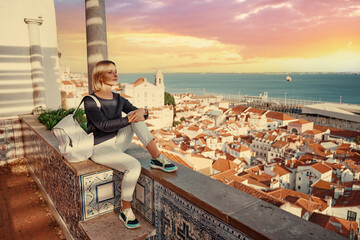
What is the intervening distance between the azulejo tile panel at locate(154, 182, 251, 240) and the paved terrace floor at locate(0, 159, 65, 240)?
1.38 metres

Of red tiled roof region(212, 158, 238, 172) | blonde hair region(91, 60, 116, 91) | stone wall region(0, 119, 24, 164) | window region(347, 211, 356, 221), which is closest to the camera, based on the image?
blonde hair region(91, 60, 116, 91)

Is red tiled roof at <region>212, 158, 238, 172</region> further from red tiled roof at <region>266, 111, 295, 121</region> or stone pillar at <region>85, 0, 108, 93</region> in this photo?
red tiled roof at <region>266, 111, 295, 121</region>

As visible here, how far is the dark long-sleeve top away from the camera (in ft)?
5.56

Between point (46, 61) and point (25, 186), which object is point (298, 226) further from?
point (46, 61)

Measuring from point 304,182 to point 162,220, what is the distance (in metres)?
19.4

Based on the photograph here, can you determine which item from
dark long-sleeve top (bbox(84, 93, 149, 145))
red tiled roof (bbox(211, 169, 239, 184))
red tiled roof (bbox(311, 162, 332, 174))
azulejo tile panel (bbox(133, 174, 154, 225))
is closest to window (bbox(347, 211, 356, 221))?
red tiled roof (bbox(311, 162, 332, 174))

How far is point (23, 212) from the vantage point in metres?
2.86

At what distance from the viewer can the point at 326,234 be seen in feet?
3.20

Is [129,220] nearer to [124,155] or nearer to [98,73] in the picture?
[124,155]

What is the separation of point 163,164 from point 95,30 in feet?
6.32


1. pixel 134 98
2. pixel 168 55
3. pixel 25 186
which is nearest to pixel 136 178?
pixel 25 186

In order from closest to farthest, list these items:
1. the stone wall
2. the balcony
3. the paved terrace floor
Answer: the balcony → the paved terrace floor → the stone wall

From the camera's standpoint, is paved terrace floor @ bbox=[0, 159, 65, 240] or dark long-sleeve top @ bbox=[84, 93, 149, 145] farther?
paved terrace floor @ bbox=[0, 159, 65, 240]

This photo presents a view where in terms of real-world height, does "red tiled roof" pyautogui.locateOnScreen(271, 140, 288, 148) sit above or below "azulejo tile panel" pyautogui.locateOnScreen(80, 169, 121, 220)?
below
